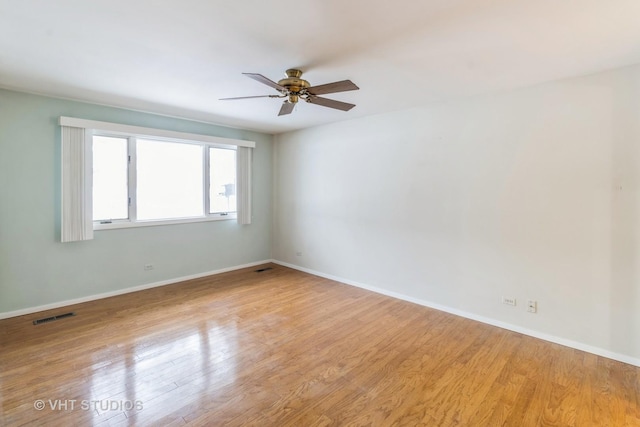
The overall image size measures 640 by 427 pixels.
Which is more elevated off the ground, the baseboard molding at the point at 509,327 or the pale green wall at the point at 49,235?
the pale green wall at the point at 49,235

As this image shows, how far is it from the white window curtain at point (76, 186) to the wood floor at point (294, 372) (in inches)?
37.5

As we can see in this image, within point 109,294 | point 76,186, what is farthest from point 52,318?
point 76,186

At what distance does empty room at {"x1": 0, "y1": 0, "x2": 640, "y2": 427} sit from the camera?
6.50 feet

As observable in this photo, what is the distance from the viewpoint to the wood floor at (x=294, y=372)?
1.95 metres

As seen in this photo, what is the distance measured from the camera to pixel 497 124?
3.21m

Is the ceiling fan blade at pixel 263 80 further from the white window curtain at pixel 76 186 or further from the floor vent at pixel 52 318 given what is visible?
the floor vent at pixel 52 318

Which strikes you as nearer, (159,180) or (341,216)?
(159,180)

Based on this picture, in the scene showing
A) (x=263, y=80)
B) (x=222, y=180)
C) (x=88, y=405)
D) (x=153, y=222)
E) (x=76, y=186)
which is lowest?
(x=88, y=405)

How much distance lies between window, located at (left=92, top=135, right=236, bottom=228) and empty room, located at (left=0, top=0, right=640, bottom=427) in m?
0.03

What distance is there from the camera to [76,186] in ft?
11.9

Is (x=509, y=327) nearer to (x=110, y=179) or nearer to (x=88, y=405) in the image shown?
(x=88, y=405)

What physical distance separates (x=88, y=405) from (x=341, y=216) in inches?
142

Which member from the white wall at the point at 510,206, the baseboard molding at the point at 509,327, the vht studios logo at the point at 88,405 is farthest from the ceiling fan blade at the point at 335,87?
the baseboard molding at the point at 509,327

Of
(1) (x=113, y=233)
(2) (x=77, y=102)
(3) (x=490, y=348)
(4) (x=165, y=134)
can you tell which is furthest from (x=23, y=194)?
(3) (x=490, y=348)
